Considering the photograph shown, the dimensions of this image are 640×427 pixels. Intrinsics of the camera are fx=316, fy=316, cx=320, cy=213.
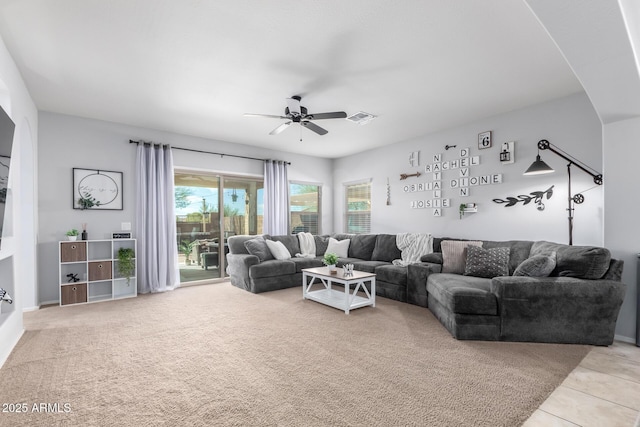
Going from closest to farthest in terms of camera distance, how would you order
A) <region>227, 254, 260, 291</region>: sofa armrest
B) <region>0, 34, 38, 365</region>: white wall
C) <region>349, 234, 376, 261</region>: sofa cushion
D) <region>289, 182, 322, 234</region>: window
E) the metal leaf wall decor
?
<region>0, 34, 38, 365</region>: white wall, the metal leaf wall decor, <region>227, 254, 260, 291</region>: sofa armrest, <region>349, 234, 376, 261</region>: sofa cushion, <region>289, 182, 322, 234</region>: window

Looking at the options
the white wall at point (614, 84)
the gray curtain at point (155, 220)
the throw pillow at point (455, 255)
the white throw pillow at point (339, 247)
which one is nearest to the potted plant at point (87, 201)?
the gray curtain at point (155, 220)

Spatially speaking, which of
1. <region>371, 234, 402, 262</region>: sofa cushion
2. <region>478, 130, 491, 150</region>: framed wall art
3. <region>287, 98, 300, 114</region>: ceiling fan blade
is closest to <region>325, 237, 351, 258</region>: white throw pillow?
<region>371, 234, 402, 262</region>: sofa cushion

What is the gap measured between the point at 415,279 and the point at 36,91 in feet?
17.7

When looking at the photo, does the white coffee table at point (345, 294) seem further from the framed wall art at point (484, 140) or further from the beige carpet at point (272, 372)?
the framed wall art at point (484, 140)

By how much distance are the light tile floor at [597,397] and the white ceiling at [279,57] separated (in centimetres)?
276

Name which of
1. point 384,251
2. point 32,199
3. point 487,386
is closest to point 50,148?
point 32,199

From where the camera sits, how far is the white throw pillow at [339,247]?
6.42 m

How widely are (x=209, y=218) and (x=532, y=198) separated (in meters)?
5.45

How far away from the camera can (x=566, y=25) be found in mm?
1941

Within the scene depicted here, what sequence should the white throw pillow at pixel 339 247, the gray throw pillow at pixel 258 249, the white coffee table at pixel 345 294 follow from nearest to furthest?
the white coffee table at pixel 345 294, the gray throw pillow at pixel 258 249, the white throw pillow at pixel 339 247

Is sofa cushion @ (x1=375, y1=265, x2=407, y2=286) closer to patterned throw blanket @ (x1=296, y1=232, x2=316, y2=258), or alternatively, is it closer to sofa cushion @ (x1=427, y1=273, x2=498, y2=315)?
sofa cushion @ (x1=427, y1=273, x2=498, y2=315)

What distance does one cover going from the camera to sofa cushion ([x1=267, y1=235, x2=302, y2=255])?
6312mm

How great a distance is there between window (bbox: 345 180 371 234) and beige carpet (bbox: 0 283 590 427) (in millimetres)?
3463

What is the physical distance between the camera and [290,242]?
6402mm
